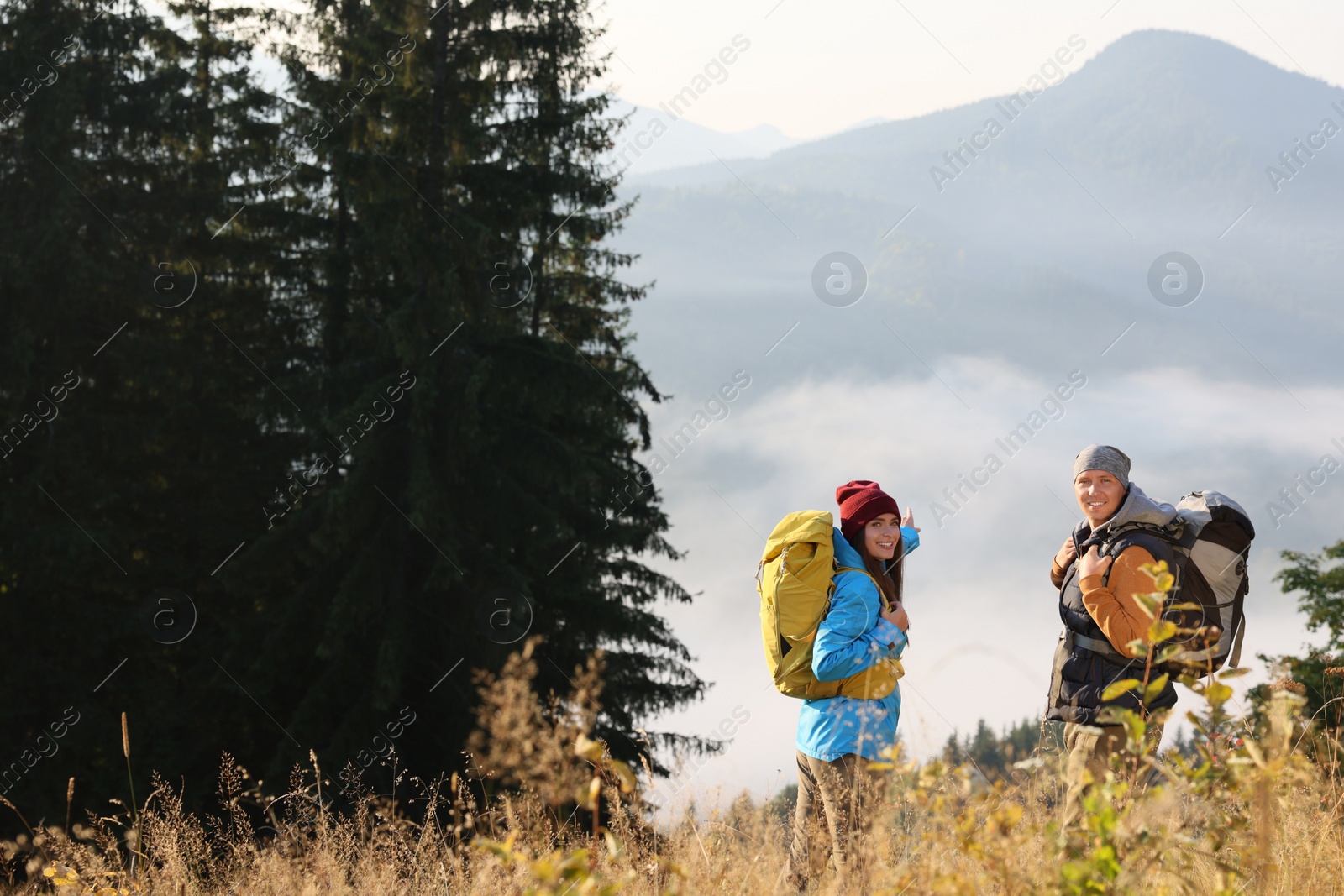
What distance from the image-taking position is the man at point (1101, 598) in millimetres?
3494

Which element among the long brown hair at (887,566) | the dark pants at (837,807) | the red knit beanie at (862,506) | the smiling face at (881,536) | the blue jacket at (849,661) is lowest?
the dark pants at (837,807)

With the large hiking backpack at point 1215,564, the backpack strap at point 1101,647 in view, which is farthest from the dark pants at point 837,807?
the large hiking backpack at point 1215,564

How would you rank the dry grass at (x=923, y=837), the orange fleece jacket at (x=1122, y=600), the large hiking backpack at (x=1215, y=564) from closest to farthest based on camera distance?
the dry grass at (x=923, y=837) → the orange fleece jacket at (x=1122, y=600) → the large hiking backpack at (x=1215, y=564)

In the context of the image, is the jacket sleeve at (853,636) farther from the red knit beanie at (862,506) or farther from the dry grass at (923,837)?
the dry grass at (923,837)

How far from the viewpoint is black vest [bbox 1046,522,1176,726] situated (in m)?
3.57

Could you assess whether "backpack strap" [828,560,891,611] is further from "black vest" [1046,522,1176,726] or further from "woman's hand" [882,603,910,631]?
"black vest" [1046,522,1176,726]

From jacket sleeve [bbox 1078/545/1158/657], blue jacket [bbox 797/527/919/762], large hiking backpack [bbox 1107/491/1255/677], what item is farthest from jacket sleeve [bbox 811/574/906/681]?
large hiking backpack [bbox 1107/491/1255/677]

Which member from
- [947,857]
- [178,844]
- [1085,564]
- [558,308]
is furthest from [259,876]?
[558,308]

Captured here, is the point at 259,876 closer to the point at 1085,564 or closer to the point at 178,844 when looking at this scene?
the point at 178,844

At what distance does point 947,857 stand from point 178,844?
3.44 m

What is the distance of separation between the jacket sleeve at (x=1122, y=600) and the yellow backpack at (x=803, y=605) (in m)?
0.73

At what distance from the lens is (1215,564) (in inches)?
141

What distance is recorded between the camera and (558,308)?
52.9ft

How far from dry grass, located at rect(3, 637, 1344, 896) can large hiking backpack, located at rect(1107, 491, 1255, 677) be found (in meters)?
0.52
